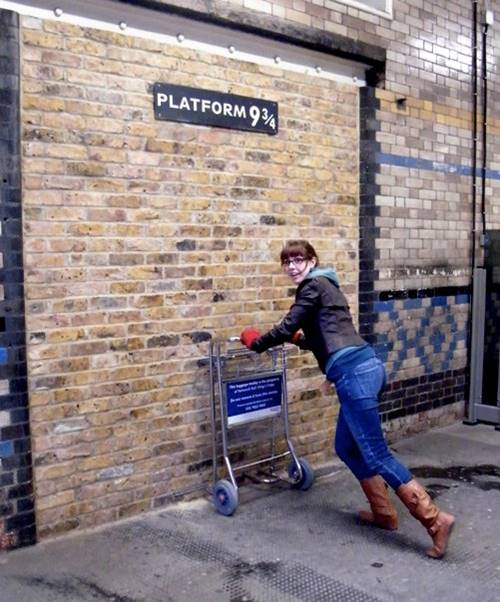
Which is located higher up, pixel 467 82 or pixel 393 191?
pixel 467 82

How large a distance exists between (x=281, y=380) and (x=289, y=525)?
1.02m

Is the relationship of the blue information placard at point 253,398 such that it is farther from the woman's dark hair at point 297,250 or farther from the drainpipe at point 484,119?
the drainpipe at point 484,119

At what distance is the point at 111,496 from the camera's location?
4625 mm

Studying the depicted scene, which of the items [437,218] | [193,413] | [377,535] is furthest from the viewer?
[437,218]

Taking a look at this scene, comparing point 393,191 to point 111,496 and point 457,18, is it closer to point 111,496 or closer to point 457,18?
point 457,18

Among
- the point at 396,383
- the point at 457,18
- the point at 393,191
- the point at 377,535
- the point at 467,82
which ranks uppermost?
the point at 457,18

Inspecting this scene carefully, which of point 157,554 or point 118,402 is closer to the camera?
point 157,554

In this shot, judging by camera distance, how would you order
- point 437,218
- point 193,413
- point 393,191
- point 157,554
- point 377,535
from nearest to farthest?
point 157,554 → point 377,535 → point 193,413 → point 393,191 → point 437,218

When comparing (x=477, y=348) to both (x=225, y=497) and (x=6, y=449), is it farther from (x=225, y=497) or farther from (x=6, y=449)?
(x=6, y=449)

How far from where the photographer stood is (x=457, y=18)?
7.14m

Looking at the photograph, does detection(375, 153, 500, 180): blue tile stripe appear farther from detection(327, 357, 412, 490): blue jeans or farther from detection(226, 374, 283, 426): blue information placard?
detection(327, 357, 412, 490): blue jeans

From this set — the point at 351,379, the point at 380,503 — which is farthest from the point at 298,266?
the point at 380,503

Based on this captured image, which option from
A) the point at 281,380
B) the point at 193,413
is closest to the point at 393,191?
the point at 281,380

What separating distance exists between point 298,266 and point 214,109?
53.5 inches
